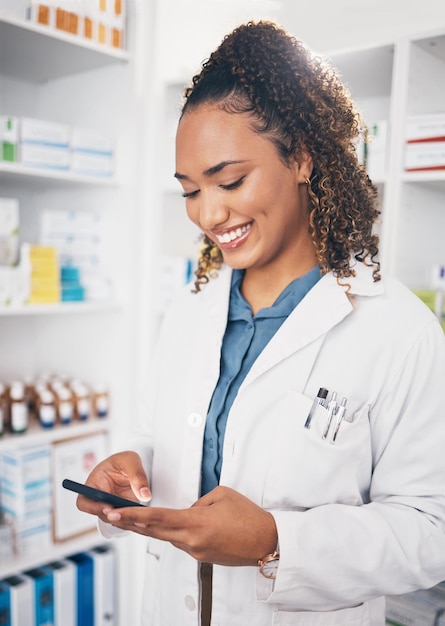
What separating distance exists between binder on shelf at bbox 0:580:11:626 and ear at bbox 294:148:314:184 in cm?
165

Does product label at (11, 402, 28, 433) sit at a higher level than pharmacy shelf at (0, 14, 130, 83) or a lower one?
lower

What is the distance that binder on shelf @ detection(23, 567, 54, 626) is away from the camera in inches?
77.5

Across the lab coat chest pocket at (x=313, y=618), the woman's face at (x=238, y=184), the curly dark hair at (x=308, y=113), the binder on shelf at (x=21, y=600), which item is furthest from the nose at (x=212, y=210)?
the binder on shelf at (x=21, y=600)

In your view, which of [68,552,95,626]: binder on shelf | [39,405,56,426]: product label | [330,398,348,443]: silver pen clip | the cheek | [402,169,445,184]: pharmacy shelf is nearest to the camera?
[330,398,348,443]: silver pen clip

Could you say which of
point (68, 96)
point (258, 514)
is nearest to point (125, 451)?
point (258, 514)

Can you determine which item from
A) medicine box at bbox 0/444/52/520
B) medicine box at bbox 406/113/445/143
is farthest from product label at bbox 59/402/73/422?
medicine box at bbox 406/113/445/143

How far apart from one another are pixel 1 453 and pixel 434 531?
1510 mm

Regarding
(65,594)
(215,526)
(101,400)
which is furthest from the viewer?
(101,400)

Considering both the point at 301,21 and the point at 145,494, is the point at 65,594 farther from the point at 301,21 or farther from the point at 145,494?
the point at 301,21

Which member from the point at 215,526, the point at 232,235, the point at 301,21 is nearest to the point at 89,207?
the point at 301,21

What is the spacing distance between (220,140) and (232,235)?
0.17 m

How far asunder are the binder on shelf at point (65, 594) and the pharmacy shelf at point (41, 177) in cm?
135

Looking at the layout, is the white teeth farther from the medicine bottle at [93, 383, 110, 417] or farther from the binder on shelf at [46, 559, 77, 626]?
the binder on shelf at [46, 559, 77, 626]

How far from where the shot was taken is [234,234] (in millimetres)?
1062
